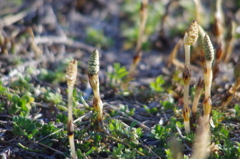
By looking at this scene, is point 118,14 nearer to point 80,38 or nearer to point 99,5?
point 99,5

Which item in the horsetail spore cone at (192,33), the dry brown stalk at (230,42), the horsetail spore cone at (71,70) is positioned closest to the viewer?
the horsetail spore cone at (71,70)

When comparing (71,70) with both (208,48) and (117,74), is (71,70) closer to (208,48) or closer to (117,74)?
(208,48)

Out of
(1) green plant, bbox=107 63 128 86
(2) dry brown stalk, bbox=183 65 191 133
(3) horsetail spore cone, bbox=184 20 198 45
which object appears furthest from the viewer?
(1) green plant, bbox=107 63 128 86

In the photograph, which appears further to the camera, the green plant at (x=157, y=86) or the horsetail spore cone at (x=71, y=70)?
the green plant at (x=157, y=86)

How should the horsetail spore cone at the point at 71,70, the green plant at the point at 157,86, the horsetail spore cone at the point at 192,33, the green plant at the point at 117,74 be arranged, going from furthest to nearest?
1. the green plant at the point at 117,74
2. the green plant at the point at 157,86
3. the horsetail spore cone at the point at 192,33
4. the horsetail spore cone at the point at 71,70

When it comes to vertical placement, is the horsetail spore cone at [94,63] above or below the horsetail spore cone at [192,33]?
below

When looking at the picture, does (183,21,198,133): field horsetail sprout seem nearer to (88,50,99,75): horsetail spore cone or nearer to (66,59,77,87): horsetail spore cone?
(88,50,99,75): horsetail spore cone

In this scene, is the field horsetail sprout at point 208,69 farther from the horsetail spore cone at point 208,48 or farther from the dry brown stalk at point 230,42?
the dry brown stalk at point 230,42

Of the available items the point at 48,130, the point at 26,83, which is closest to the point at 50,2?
the point at 26,83

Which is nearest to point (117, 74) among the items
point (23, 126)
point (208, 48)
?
point (23, 126)

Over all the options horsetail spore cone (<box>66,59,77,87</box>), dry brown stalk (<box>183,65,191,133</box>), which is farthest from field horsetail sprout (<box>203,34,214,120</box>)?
horsetail spore cone (<box>66,59,77,87</box>)

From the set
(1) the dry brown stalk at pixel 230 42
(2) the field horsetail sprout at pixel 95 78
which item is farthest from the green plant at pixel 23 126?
(1) the dry brown stalk at pixel 230 42
